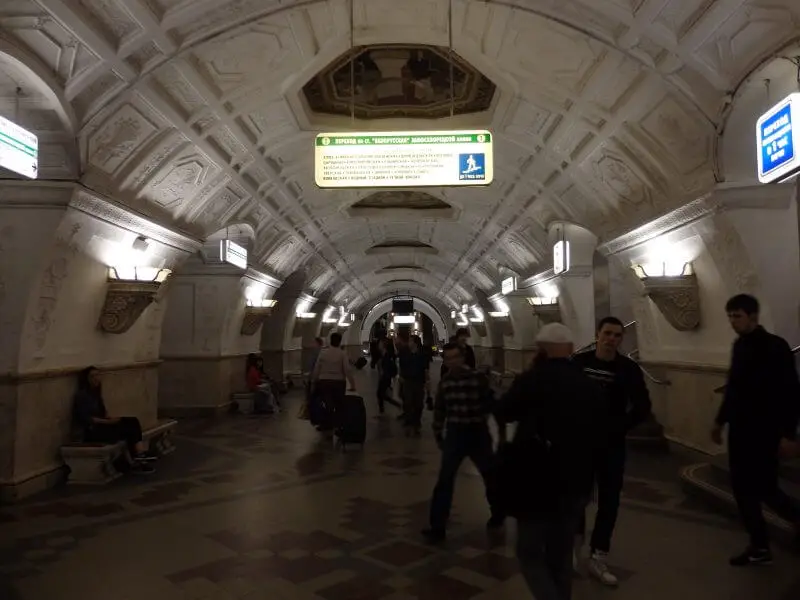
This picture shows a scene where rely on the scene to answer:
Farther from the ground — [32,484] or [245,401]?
[245,401]

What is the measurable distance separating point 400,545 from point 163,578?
162cm

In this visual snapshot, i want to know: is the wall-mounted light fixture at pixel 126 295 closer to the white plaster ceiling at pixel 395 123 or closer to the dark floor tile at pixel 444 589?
the white plaster ceiling at pixel 395 123

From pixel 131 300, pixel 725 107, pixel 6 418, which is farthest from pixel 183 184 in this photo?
pixel 725 107

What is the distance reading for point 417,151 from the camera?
605cm

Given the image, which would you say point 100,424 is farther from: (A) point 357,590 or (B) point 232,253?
(A) point 357,590

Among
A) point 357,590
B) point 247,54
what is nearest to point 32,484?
point 357,590

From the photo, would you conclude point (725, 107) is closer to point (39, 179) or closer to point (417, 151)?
point (417, 151)

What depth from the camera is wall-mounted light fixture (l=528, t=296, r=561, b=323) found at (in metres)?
12.9

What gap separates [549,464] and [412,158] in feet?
13.5

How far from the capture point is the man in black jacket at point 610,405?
145 inches

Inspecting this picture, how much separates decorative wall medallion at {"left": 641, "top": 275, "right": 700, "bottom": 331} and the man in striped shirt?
3888 mm

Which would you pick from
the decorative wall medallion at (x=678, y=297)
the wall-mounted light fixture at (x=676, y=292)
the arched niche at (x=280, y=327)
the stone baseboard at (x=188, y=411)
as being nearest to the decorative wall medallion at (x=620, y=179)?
the wall-mounted light fixture at (x=676, y=292)

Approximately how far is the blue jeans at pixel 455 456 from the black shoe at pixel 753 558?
164cm

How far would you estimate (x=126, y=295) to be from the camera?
735 centimetres
